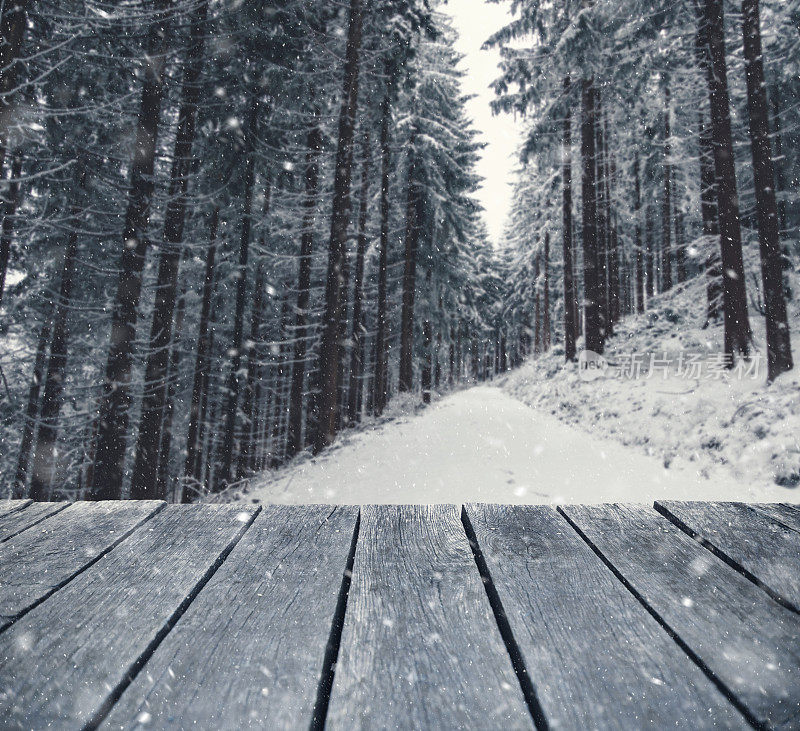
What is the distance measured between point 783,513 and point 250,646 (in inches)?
86.5

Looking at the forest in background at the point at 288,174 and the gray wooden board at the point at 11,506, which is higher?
the forest in background at the point at 288,174

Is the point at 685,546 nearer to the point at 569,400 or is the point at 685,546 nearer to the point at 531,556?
the point at 531,556

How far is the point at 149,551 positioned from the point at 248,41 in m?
14.6

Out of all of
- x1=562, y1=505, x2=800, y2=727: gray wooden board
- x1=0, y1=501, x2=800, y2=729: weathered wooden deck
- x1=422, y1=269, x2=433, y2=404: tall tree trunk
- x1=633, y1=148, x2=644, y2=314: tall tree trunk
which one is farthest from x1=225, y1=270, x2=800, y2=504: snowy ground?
x1=633, y1=148, x2=644, y2=314: tall tree trunk

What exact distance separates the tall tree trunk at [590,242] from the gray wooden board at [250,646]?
50.3ft

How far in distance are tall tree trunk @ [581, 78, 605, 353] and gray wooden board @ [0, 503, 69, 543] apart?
15476 mm

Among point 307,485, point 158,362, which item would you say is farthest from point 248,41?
point 307,485

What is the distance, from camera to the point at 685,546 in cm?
171

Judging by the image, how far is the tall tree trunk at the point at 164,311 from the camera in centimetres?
914

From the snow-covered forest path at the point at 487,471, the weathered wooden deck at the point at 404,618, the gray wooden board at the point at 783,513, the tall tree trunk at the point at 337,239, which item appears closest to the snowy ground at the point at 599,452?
the snow-covered forest path at the point at 487,471

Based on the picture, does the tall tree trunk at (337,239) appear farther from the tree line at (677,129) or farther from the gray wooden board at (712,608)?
the gray wooden board at (712,608)

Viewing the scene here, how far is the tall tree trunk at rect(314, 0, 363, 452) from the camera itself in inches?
458

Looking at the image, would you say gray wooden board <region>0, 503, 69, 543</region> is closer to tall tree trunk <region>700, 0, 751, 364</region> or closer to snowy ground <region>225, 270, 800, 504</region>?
snowy ground <region>225, 270, 800, 504</region>

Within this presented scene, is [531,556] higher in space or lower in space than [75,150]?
lower
